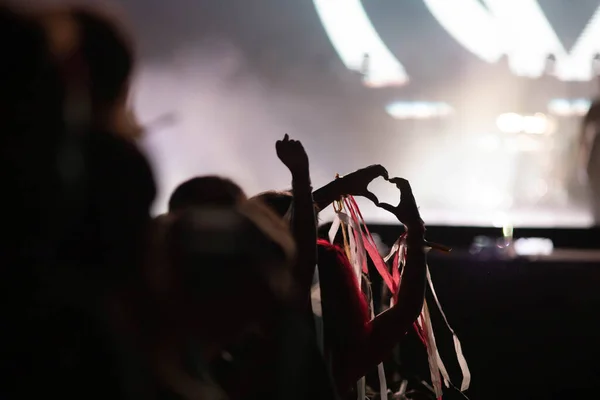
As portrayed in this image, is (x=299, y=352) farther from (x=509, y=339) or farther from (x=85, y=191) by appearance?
(x=509, y=339)

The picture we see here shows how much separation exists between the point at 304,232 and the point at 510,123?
3192 mm

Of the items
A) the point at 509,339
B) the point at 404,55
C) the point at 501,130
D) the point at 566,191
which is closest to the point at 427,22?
the point at 404,55

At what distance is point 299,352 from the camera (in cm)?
55

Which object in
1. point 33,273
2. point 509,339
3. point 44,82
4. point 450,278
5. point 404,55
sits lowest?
point 509,339

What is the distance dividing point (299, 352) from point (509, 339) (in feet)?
6.02

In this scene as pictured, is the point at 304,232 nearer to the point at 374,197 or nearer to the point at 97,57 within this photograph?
the point at 374,197

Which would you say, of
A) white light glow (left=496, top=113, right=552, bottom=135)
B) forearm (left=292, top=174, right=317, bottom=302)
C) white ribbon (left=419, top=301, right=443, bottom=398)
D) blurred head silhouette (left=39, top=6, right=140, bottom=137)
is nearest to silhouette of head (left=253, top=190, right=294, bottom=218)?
forearm (left=292, top=174, right=317, bottom=302)

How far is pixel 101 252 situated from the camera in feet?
1.46

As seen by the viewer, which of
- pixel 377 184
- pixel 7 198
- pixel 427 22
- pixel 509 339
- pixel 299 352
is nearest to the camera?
pixel 7 198

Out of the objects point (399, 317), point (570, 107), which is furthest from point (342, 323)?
point (570, 107)

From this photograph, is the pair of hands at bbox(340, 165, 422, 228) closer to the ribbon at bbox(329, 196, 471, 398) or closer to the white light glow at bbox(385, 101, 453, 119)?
the ribbon at bbox(329, 196, 471, 398)

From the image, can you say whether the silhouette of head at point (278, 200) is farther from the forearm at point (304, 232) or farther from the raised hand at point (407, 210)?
the raised hand at point (407, 210)

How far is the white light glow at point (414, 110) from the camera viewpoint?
3.64 m

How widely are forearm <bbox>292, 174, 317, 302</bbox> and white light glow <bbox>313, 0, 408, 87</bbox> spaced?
8.94 ft
